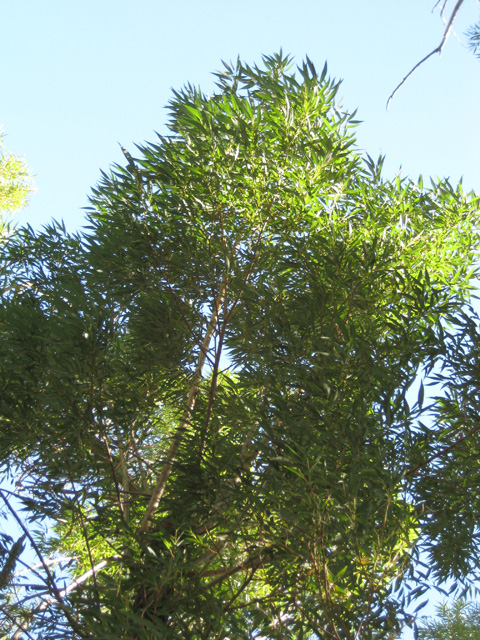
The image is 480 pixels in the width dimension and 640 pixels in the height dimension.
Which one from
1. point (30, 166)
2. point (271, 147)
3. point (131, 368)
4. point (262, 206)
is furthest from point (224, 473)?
point (30, 166)

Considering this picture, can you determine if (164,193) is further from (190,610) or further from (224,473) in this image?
(190,610)

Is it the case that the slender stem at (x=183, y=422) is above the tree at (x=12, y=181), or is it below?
below

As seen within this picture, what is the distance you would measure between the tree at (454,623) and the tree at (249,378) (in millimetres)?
695

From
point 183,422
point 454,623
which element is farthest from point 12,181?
point 454,623

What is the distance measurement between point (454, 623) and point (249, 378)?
2.04 metres

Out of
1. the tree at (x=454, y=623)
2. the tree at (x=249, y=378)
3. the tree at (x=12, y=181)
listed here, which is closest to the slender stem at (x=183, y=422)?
the tree at (x=249, y=378)

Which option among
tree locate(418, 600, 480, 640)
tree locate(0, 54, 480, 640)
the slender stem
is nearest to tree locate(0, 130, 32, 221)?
tree locate(0, 54, 480, 640)

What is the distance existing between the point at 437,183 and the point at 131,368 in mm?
2415

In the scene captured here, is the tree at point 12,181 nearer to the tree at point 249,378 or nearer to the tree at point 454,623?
the tree at point 249,378

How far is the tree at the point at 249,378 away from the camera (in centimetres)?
243

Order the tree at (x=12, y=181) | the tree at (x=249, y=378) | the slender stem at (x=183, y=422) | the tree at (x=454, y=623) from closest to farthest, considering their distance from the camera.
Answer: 1. the tree at (x=249, y=378)
2. the slender stem at (x=183, y=422)
3. the tree at (x=454, y=623)
4. the tree at (x=12, y=181)

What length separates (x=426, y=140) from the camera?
5.35m

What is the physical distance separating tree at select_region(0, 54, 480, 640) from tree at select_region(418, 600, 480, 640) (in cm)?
70

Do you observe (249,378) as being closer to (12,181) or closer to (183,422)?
(183,422)
